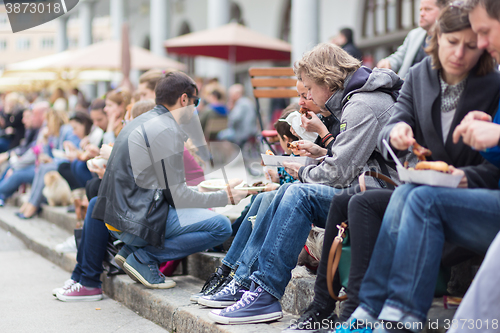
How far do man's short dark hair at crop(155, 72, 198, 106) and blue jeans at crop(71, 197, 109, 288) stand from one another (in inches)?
37.3

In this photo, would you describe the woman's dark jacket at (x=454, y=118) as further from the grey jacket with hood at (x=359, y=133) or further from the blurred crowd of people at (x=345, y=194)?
the grey jacket with hood at (x=359, y=133)

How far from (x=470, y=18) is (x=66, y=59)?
403 inches

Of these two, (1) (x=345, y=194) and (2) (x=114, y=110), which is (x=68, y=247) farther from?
(1) (x=345, y=194)

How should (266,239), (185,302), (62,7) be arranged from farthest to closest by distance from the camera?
(62,7) → (185,302) → (266,239)

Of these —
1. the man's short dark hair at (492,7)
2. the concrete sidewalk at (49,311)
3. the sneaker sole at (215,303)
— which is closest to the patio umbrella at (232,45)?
the concrete sidewalk at (49,311)

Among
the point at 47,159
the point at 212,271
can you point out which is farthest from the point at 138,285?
the point at 47,159

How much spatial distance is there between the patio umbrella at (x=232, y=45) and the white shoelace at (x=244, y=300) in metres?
6.88

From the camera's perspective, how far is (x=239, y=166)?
3592mm

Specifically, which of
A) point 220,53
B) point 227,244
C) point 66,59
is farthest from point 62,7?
Answer: point 66,59

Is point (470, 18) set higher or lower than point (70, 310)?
higher

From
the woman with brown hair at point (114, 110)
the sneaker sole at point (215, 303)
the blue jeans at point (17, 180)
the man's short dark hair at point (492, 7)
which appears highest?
the man's short dark hair at point (492, 7)

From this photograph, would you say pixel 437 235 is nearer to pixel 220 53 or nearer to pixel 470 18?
pixel 470 18

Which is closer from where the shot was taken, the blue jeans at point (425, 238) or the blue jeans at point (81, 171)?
the blue jeans at point (425, 238)

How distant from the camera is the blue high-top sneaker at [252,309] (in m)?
2.62
